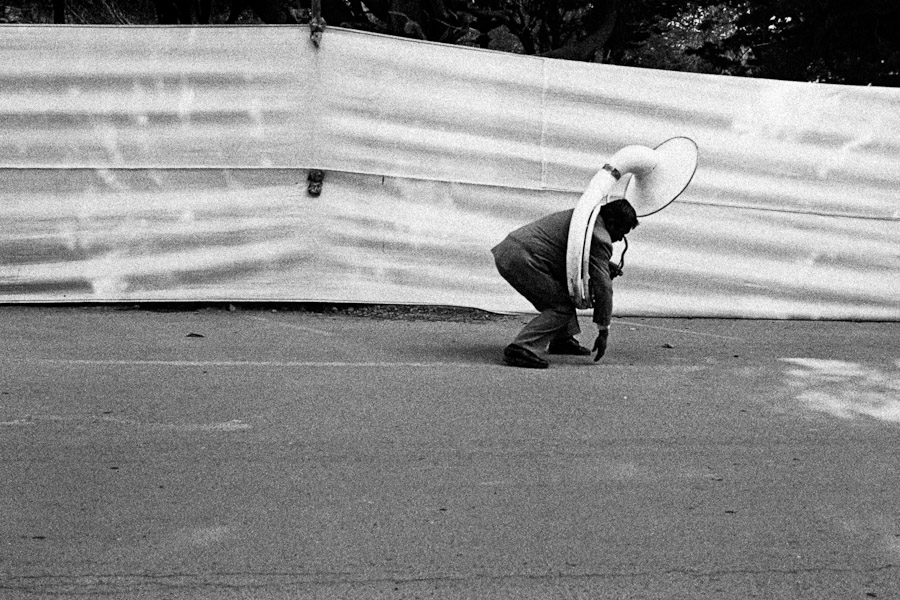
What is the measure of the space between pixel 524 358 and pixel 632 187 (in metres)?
1.31

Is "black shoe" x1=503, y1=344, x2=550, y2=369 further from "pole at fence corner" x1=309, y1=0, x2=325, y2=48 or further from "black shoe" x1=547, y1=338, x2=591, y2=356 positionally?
"pole at fence corner" x1=309, y1=0, x2=325, y2=48

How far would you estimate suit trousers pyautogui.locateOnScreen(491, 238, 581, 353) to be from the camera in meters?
7.22

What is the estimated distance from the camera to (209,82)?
8.51 meters

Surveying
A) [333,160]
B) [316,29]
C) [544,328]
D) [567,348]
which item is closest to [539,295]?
[544,328]

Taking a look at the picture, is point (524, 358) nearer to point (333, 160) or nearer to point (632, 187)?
point (632, 187)

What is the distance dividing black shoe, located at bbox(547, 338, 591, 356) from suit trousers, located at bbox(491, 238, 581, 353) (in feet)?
1.04

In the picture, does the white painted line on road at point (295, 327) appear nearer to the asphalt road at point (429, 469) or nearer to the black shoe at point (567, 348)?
the asphalt road at point (429, 469)

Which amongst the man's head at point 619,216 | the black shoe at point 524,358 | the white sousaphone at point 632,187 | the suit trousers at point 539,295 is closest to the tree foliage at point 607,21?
the white sousaphone at point 632,187

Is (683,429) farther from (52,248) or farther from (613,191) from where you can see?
(52,248)

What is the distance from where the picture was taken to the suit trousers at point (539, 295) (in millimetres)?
7223

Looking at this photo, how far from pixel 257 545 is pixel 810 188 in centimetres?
650

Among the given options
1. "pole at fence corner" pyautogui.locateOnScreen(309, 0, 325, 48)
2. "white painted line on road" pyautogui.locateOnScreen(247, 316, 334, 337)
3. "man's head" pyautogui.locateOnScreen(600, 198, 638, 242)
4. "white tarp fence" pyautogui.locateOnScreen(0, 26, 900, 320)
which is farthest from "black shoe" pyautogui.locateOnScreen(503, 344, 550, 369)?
"pole at fence corner" pyautogui.locateOnScreen(309, 0, 325, 48)

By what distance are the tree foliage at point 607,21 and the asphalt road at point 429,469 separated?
7.58 meters

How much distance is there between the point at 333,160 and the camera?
8.62m
